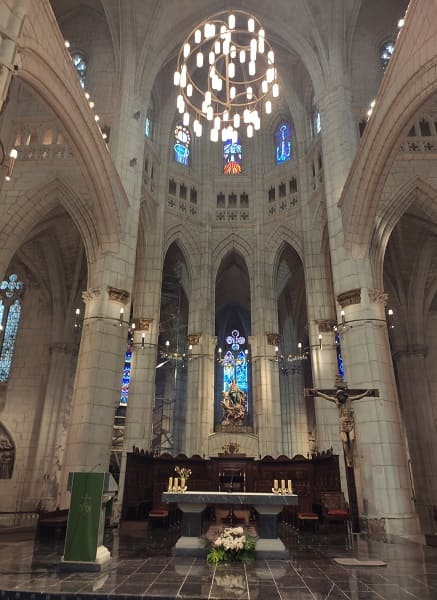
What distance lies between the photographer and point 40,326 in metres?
22.4

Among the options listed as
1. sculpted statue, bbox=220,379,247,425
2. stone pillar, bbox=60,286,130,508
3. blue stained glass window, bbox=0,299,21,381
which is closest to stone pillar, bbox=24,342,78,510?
blue stained glass window, bbox=0,299,21,381

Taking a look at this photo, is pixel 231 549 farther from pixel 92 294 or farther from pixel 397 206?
pixel 397 206

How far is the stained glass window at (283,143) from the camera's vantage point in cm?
2391

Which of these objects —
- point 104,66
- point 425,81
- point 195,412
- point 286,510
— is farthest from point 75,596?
point 104,66

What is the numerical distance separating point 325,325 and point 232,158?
11975mm

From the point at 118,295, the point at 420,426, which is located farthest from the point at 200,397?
the point at 420,426

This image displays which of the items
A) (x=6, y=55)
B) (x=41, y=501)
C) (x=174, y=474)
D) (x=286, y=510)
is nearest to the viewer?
(x=6, y=55)

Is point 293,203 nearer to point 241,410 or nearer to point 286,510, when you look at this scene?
point 241,410

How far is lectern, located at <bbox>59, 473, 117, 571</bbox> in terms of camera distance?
6254mm

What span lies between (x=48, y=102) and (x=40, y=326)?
13.5m

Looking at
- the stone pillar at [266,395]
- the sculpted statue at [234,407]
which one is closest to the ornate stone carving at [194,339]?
the stone pillar at [266,395]

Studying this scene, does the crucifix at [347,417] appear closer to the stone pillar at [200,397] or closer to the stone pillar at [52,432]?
the stone pillar at [200,397]

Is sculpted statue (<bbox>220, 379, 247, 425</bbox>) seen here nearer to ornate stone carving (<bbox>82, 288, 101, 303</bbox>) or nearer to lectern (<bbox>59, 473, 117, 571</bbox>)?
ornate stone carving (<bbox>82, 288, 101, 303</bbox>)

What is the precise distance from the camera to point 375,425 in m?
12.5
